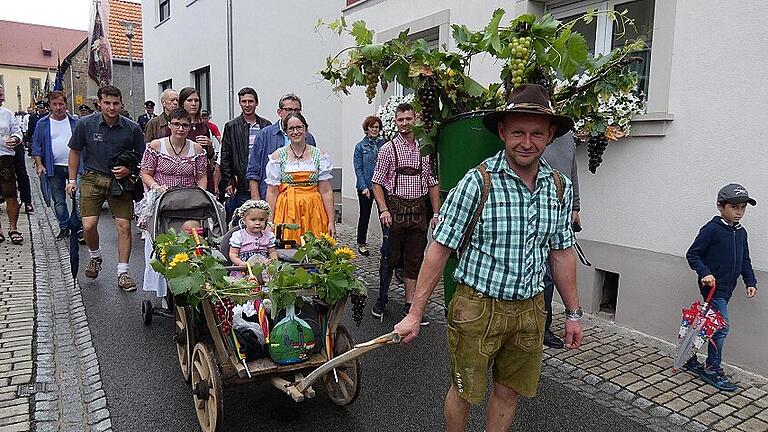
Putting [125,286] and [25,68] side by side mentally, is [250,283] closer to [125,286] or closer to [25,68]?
[125,286]

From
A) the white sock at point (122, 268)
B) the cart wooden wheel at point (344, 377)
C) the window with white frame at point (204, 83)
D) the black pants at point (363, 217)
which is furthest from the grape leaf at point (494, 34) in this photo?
the window with white frame at point (204, 83)

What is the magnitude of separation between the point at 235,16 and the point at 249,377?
1234 centimetres

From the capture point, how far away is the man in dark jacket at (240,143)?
22.3 feet

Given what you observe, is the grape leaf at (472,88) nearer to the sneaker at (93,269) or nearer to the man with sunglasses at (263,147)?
the man with sunglasses at (263,147)

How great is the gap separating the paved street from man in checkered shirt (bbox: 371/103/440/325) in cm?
82

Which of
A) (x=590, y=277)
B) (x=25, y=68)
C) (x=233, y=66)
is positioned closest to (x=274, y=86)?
(x=233, y=66)

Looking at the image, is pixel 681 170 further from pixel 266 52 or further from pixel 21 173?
pixel 266 52

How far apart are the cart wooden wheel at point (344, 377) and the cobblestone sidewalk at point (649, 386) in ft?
5.41

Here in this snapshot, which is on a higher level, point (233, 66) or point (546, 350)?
point (233, 66)

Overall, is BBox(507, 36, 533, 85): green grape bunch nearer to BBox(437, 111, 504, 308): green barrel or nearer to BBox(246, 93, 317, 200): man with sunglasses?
BBox(437, 111, 504, 308): green barrel

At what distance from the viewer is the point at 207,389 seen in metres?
3.24

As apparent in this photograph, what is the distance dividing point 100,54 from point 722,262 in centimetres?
2383

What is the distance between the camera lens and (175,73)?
58.7 feet

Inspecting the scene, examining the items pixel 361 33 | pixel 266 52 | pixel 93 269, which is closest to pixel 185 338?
pixel 361 33
